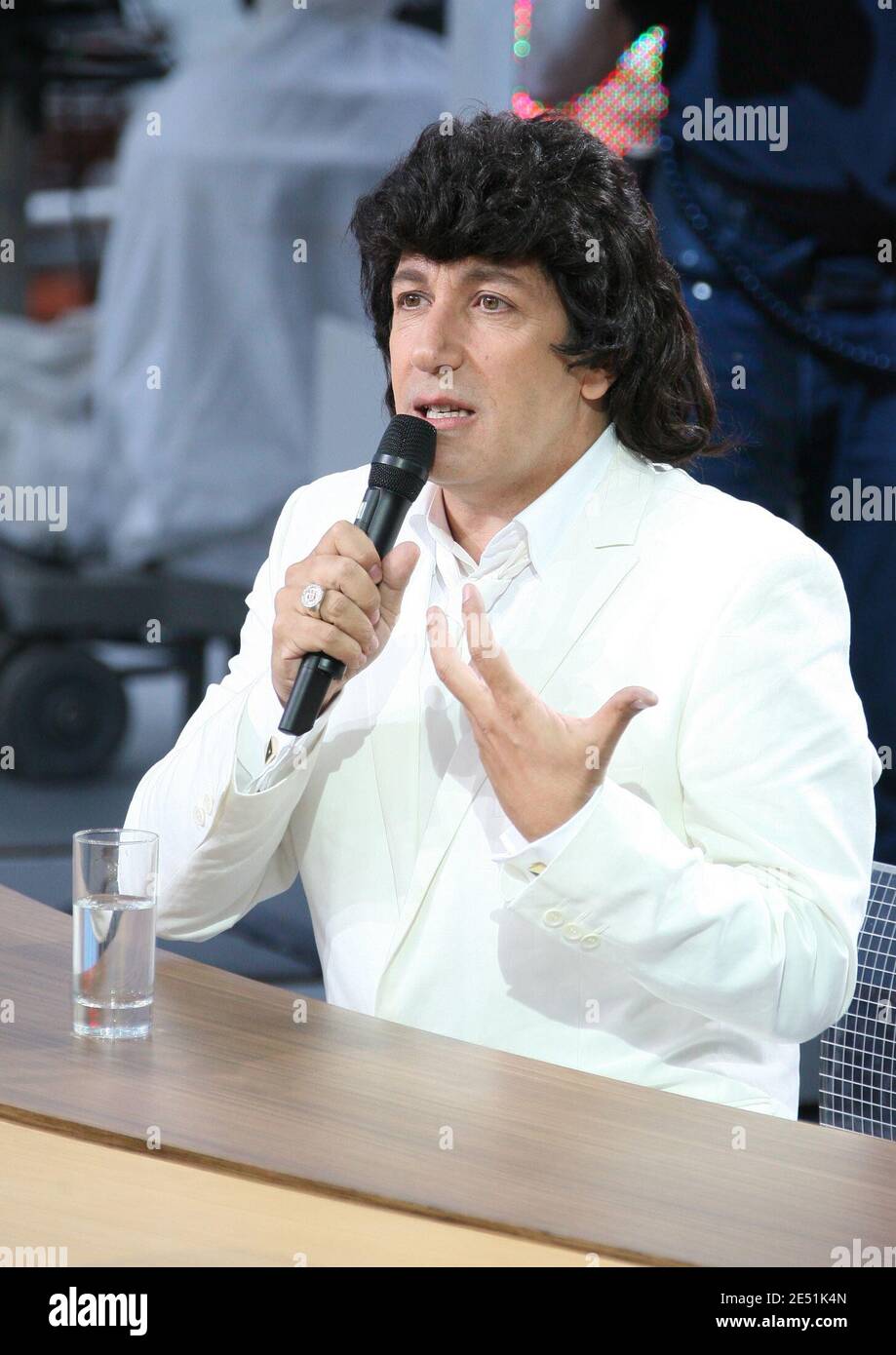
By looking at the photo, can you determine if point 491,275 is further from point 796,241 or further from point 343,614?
point 796,241

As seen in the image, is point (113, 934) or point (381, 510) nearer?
point (113, 934)

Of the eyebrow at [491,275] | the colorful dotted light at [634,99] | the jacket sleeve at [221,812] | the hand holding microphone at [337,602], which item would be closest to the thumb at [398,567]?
the hand holding microphone at [337,602]

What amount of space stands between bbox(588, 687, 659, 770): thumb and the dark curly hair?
0.60 meters

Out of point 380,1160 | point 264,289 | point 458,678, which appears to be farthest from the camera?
point 264,289

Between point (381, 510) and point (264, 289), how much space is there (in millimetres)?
2824

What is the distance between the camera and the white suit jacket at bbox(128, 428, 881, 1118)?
1553 millimetres

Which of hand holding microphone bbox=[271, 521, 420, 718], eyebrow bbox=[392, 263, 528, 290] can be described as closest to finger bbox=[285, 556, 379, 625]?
hand holding microphone bbox=[271, 521, 420, 718]

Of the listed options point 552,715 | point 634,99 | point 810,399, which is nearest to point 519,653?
point 552,715

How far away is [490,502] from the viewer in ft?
6.42

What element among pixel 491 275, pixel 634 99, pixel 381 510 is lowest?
pixel 381 510

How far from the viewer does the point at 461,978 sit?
175 cm

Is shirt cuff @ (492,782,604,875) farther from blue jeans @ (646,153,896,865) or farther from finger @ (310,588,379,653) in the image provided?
blue jeans @ (646,153,896,865)

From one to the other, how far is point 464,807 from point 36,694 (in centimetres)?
280
